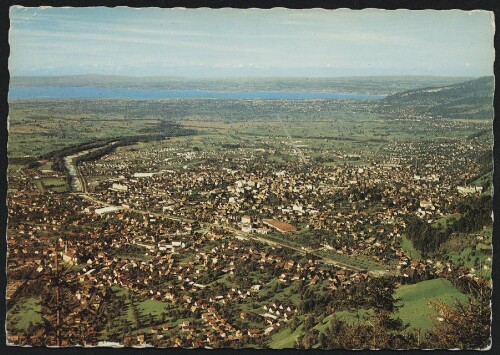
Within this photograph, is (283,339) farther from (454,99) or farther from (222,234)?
(454,99)

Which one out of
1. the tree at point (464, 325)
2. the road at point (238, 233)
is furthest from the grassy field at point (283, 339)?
the tree at point (464, 325)

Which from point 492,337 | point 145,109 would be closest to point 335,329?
point 492,337

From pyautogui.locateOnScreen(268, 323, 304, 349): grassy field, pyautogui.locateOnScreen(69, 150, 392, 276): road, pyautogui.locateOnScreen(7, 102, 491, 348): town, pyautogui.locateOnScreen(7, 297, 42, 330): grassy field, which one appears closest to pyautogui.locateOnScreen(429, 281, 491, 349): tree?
pyautogui.locateOnScreen(7, 102, 491, 348): town

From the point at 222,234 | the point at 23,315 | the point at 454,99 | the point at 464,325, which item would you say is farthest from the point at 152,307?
the point at 454,99

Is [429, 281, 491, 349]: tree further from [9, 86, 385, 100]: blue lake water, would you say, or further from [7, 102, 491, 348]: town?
[9, 86, 385, 100]: blue lake water

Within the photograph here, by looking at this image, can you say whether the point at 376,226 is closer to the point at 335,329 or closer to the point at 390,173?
the point at 390,173

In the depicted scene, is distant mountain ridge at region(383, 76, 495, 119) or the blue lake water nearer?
distant mountain ridge at region(383, 76, 495, 119)
